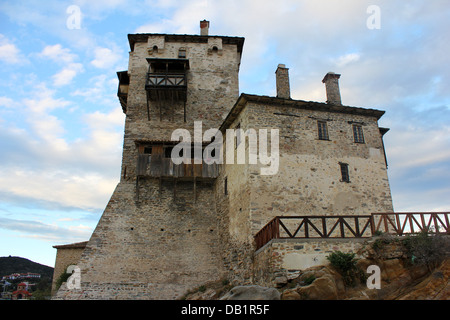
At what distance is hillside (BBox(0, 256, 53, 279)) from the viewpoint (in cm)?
4478

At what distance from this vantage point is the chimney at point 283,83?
691 inches

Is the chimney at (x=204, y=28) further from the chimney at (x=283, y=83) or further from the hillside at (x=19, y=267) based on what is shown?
the hillside at (x=19, y=267)

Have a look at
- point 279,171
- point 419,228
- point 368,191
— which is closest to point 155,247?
point 279,171

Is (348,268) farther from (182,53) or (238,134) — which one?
(182,53)

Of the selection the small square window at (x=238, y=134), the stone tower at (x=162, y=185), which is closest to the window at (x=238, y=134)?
the small square window at (x=238, y=134)

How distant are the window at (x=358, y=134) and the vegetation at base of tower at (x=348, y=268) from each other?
802cm

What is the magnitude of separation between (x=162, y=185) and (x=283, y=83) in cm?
893

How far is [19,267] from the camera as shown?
4588 centimetres

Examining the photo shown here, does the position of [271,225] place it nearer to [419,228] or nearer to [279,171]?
[279,171]

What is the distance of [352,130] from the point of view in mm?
17438

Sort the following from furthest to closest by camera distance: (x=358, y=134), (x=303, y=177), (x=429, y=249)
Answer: (x=358, y=134), (x=303, y=177), (x=429, y=249)

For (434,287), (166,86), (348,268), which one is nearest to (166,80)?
(166,86)
